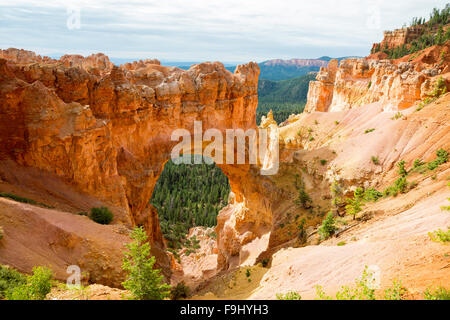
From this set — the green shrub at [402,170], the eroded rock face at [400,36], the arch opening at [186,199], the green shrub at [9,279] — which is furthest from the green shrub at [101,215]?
the eroded rock face at [400,36]

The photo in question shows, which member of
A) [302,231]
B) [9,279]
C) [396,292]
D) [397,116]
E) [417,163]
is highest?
[397,116]

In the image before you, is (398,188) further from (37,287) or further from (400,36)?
(400,36)

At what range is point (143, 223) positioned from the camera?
3073cm

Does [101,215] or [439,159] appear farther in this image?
[439,159]

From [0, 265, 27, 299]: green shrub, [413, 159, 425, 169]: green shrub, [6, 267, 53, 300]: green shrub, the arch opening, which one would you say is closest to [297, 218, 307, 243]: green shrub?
[413, 159, 425, 169]: green shrub

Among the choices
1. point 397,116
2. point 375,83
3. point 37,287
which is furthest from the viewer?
point 375,83

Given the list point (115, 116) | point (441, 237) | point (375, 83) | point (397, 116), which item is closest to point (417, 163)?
Answer: point (397, 116)

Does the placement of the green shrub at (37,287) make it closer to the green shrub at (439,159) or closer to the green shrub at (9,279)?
the green shrub at (9,279)

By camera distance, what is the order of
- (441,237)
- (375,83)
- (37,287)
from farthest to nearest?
1. (375,83)
2. (441,237)
3. (37,287)

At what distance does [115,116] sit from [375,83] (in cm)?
3790

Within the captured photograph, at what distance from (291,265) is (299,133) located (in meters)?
33.1

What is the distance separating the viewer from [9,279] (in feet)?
35.4

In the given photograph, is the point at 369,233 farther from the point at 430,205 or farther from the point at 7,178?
the point at 7,178
